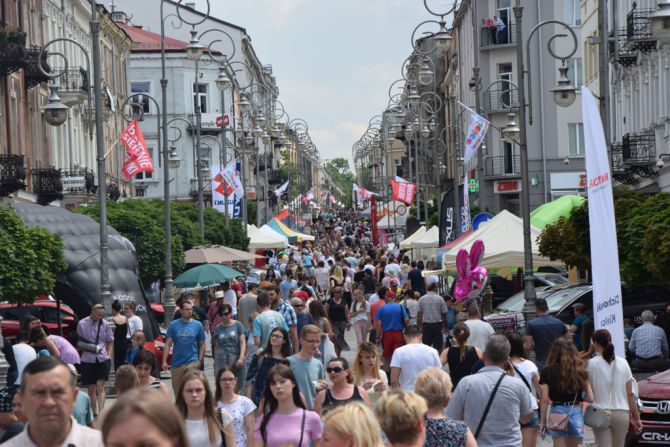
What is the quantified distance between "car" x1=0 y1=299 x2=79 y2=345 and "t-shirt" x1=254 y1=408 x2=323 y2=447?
1698 cm

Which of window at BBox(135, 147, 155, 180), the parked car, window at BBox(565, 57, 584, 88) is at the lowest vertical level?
the parked car

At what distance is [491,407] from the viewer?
1023 cm

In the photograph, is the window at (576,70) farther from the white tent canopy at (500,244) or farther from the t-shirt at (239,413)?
the t-shirt at (239,413)

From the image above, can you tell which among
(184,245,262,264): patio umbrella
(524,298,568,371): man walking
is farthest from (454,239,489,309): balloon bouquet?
(184,245,262,264): patio umbrella

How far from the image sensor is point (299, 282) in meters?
34.6

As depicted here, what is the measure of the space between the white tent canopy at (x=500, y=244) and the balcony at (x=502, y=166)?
36.8 metres

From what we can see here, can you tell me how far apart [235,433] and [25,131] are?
33661 mm

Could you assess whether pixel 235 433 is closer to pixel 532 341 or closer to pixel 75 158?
pixel 532 341

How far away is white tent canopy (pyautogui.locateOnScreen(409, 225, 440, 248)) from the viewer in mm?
48000

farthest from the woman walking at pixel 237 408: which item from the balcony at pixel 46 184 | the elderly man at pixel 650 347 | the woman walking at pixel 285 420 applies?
the balcony at pixel 46 184

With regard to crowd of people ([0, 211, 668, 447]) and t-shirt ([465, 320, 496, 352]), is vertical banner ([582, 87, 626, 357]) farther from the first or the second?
t-shirt ([465, 320, 496, 352])

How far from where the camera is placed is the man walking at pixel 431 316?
23.4 metres

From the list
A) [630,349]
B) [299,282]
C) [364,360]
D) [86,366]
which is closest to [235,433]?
[364,360]

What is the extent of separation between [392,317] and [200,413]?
11.9m
